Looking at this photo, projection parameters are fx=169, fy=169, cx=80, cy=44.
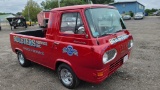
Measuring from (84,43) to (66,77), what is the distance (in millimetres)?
1313

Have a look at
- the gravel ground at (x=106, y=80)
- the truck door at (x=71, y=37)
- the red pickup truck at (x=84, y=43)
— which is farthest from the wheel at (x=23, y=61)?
the truck door at (x=71, y=37)

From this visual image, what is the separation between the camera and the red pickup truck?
3551 millimetres

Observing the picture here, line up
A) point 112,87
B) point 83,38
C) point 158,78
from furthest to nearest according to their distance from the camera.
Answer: point 158,78 < point 112,87 < point 83,38

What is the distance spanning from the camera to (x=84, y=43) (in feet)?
11.9

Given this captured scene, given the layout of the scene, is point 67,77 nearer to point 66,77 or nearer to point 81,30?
point 66,77

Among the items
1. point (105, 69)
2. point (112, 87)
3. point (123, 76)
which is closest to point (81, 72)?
point (105, 69)

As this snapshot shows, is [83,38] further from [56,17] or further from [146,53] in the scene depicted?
[146,53]

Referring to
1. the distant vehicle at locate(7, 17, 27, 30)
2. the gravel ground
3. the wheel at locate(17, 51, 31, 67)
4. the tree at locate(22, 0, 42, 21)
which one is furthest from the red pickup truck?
the tree at locate(22, 0, 42, 21)

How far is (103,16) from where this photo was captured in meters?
4.05

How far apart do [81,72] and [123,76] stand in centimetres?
170

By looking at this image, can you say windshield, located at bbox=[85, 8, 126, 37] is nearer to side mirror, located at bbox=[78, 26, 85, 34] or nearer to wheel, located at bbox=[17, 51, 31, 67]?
side mirror, located at bbox=[78, 26, 85, 34]

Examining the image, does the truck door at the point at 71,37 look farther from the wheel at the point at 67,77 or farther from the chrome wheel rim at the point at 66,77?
the chrome wheel rim at the point at 66,77

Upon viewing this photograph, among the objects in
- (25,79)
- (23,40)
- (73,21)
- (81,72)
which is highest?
(73,21)

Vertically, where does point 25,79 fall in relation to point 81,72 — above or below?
below
